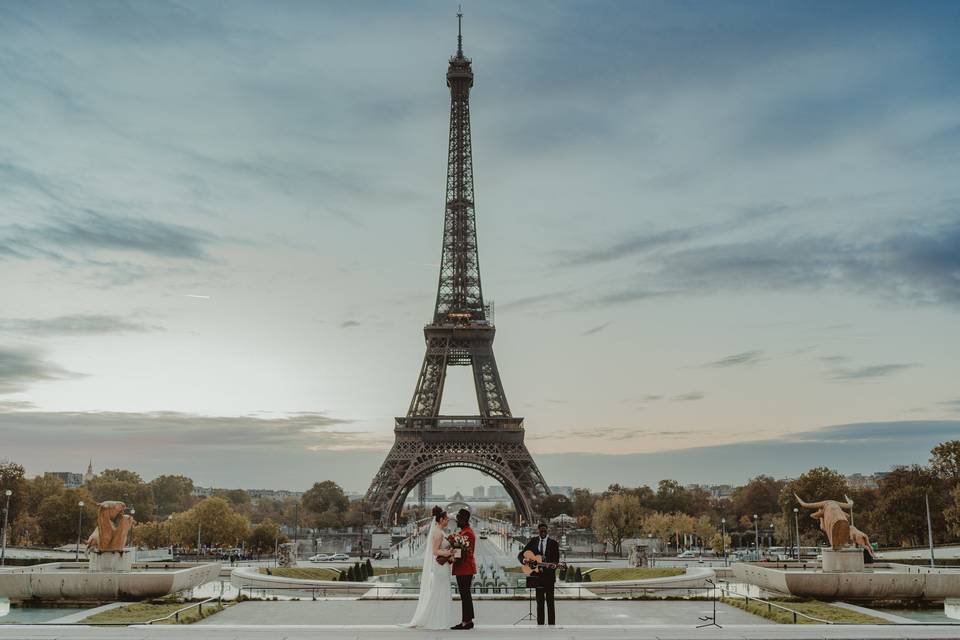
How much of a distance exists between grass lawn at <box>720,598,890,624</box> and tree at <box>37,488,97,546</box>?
223ft

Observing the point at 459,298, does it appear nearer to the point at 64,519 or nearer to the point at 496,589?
the point at 64,519

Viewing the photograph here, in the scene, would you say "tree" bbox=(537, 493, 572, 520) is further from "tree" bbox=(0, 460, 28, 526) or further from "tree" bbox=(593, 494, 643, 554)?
"tree" bbox=(0, 460, 28, 526)

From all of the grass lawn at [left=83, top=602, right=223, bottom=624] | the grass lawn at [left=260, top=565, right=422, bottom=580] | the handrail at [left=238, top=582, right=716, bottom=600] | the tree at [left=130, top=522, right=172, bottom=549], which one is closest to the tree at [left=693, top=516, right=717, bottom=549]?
the grass lawn at [left=260, top=565, right=422, bottom=580]

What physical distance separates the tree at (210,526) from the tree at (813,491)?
47.7m

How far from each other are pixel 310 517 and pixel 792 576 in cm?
11709

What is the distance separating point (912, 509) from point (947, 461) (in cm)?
491

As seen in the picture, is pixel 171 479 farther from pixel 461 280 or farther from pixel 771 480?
pixel 771 480

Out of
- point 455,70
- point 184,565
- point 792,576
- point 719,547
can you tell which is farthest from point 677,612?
point 455,70

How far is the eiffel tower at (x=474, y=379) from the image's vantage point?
85562 mm

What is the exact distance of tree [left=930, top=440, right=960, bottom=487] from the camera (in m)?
72.1

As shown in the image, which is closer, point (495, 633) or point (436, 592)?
point (495, 633)

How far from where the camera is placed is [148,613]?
77.4ft

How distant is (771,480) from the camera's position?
134 m

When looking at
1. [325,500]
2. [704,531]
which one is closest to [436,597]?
[704,531]
